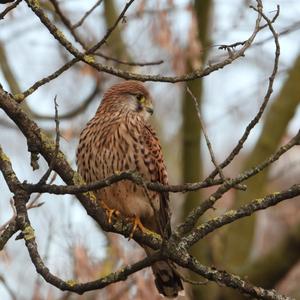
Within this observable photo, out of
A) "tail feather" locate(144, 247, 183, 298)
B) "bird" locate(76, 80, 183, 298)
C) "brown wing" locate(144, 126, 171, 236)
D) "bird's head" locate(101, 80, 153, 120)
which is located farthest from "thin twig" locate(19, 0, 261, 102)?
"tail feather" locate(144, 247, 183, 298)

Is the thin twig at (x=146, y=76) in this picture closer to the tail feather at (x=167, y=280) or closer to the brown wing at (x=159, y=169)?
the brown wing at (x=159, y=169)

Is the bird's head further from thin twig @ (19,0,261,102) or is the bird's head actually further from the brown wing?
thin twig @ (19,0,261,102)

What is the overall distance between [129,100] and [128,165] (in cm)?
80

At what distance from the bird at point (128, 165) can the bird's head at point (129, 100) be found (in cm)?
5

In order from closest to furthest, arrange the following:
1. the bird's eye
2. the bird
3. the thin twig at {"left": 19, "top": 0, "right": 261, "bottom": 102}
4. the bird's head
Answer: the thin twig at {"left": 19, "top": 0, "right": 261, "bottom": 102} < the bird < the bird's head < the bird's eye

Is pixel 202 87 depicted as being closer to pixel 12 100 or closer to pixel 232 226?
pixel 232 226

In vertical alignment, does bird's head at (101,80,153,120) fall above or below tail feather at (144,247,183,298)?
above

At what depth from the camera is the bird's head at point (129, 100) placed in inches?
202

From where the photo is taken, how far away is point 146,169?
4.61 meters

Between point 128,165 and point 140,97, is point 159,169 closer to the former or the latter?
point 128,165

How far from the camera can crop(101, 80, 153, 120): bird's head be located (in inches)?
202

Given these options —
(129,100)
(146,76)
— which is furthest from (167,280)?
(146,76)

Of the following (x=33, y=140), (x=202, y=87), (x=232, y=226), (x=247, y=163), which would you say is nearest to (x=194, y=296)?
(x=232, y=226)

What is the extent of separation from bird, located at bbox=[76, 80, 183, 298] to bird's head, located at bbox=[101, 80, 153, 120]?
0.16ft
